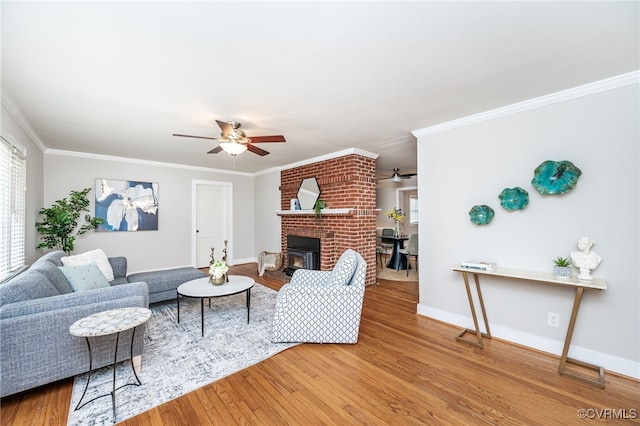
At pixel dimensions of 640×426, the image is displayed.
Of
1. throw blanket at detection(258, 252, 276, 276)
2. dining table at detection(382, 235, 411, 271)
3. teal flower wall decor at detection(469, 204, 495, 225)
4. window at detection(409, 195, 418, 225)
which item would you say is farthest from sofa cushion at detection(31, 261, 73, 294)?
window at detection(409, 195, 418, 225)

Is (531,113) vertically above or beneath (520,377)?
above

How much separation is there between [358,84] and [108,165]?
16.6 ft

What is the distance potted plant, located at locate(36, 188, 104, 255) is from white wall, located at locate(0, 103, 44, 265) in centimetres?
11

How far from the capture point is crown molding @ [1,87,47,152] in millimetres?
2389

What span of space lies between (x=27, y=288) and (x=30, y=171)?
2634mm

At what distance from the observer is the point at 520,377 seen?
2076mm

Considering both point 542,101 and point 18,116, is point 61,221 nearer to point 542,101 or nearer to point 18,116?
point 18,116

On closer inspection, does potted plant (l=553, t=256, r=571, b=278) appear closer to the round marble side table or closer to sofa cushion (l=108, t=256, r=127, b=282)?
the round marble side table

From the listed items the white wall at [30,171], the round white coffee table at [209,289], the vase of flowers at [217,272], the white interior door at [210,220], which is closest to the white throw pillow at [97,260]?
the white wall at [30,171]

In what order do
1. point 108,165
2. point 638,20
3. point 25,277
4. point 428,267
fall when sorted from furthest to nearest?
point 108,165 → point 428,267 → point 25,277 → point 638,20

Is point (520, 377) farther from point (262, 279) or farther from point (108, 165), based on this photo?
point (108, 165)

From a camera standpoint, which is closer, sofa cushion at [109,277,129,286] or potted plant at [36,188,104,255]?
sofa cushion at [109,277,129,286]

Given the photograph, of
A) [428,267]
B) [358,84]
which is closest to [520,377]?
[428,267]

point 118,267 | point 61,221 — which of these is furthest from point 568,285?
point 61,221
